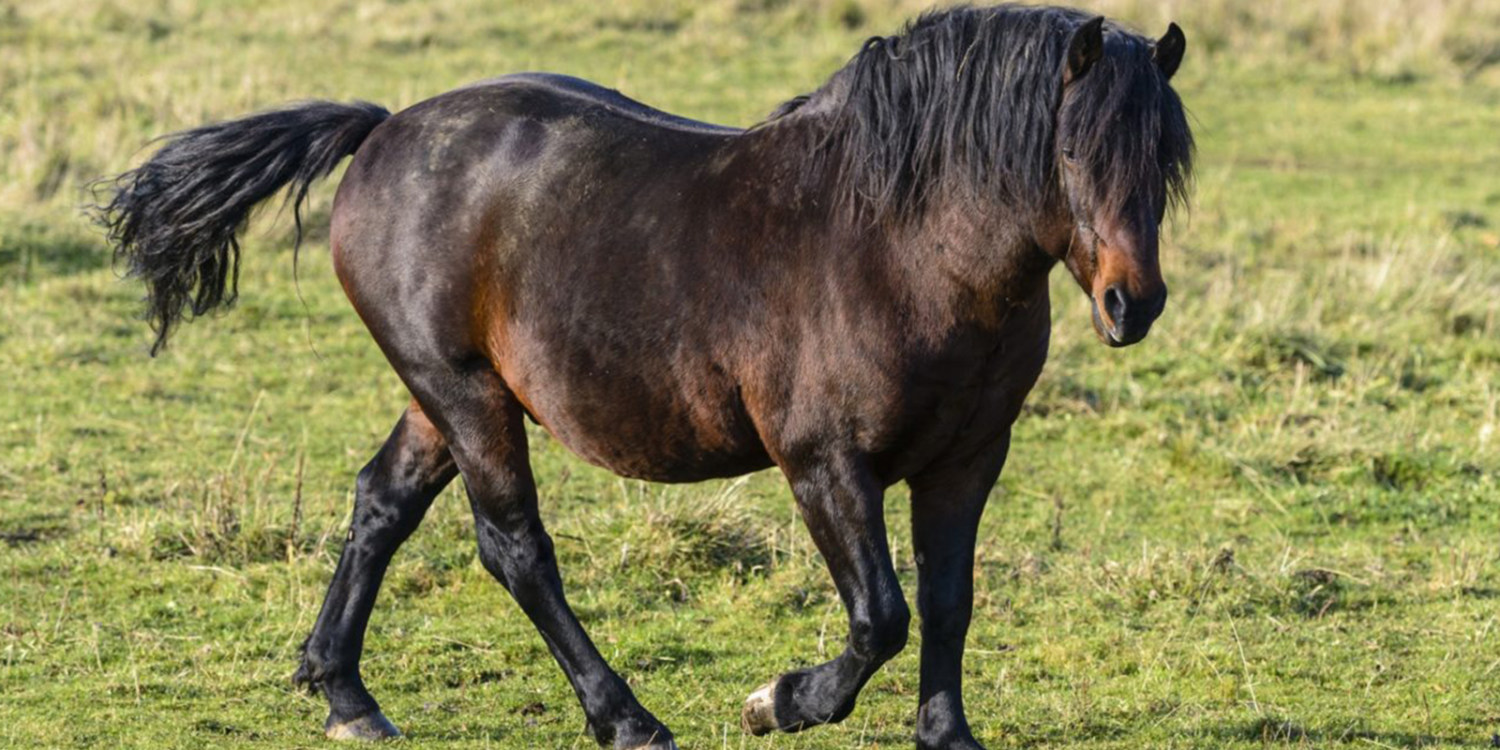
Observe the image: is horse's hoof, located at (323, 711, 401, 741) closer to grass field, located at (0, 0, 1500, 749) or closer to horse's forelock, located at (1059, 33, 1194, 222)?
grass field, located at (0, 0, 1500, 749)

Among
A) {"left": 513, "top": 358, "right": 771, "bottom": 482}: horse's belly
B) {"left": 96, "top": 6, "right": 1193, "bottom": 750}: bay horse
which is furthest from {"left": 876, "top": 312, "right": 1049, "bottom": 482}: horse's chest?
{"left": 513, "top": 358, "right": 771, "bottom": 482}: horse's belly

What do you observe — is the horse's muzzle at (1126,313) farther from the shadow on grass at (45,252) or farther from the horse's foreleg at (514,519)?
the shadow on grass at (45,252)

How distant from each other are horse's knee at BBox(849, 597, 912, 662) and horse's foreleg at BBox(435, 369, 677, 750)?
32.0 inches

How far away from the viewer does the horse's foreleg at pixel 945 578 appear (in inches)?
199

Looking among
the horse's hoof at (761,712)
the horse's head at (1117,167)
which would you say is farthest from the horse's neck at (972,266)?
the horse's hoof at (761,712)

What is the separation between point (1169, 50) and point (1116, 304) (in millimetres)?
701

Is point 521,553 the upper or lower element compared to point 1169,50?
lower

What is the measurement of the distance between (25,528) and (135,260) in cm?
192

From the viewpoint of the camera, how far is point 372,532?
5781 millimetres

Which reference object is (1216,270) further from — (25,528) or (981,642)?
(25,528)

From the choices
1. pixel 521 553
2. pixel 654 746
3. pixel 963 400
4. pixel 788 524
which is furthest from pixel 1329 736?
pixel 788 524

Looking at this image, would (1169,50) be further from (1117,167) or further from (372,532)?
(372,532)

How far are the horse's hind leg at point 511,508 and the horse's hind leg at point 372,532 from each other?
27 cm

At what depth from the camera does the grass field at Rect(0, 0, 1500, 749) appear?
19.7 feet
